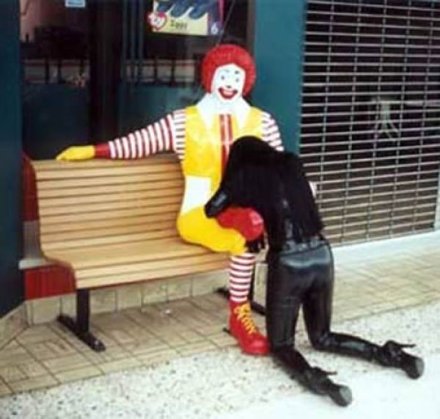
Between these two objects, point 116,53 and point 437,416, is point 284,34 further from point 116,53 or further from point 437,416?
point 437,416

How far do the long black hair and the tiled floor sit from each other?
2.41 feet

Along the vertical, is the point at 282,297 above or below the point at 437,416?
above

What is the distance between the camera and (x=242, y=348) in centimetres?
411

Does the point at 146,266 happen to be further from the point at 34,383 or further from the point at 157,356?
the point at 34,383

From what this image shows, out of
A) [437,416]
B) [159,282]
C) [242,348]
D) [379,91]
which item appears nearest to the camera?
Result: [437,416]

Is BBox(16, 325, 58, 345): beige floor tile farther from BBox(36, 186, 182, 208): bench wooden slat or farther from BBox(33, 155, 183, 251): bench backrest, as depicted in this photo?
BBox(36, 186, 182, 208): bench wooden slat

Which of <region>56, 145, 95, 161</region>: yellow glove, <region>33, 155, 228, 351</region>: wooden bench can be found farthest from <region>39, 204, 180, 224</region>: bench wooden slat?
<region>56, 145, 95, 161</region>: yellow glove

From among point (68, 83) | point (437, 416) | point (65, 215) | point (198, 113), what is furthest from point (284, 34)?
point (437, 416)

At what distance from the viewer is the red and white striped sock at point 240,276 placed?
13.8 feet

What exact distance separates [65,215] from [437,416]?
75.2 inches

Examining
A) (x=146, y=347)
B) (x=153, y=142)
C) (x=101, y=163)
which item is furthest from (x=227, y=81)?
(x=146, y=347)

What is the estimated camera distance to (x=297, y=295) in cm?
385

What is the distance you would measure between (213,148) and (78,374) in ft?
4.08

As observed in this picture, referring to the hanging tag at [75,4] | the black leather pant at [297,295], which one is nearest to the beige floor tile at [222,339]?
the black leather pant at [297,295]
